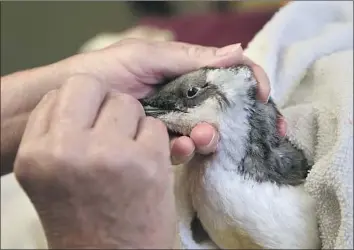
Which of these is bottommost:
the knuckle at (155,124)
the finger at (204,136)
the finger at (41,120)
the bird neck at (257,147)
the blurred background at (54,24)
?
the blurred background at (54,24)

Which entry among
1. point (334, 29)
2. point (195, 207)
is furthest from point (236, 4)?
point (195, 207)

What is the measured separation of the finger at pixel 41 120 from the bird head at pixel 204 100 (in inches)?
3.7

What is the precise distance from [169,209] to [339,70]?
30cm

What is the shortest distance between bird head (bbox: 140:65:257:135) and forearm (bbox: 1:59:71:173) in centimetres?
17

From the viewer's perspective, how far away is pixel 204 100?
48 cm

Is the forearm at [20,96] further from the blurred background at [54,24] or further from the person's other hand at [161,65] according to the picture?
the blurred background at [54,24]

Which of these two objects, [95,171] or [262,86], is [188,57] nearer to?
[262,86]

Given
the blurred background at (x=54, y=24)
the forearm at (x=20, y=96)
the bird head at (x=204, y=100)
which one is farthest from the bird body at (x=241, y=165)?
the blurred background at (x=54, y=24)

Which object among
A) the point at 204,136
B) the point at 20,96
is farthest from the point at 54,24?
the point at 204,136

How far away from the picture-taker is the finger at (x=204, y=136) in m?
0.47

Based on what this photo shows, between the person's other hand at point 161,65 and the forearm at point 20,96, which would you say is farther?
the forearm at point 20,96

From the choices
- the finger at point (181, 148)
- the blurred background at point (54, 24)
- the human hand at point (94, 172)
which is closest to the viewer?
the human hand at point (94, 172)

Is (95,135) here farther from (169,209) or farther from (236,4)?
(236,4)

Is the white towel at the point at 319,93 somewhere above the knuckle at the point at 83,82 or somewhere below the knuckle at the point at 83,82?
below
